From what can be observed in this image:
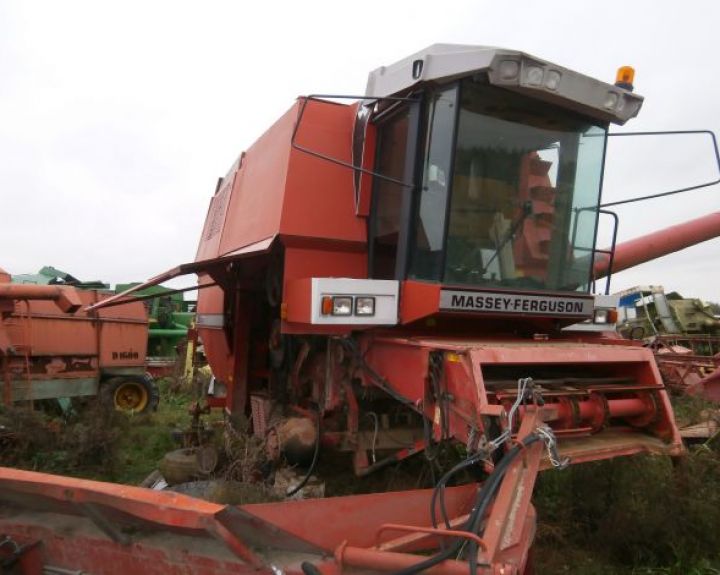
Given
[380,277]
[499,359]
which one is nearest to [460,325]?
[380,277]

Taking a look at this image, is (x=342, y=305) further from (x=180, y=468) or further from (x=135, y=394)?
(x=135, y=394)

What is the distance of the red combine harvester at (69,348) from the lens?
5952 millimetres

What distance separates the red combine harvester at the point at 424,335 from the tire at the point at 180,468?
0.59m

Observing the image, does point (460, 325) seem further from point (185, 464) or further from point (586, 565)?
point (185, 464)

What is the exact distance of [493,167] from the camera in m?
3.37

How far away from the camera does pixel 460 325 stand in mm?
3721

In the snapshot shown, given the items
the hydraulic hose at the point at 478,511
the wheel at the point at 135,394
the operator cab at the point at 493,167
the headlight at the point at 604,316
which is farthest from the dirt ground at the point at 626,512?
the wheel at the point at 135,394

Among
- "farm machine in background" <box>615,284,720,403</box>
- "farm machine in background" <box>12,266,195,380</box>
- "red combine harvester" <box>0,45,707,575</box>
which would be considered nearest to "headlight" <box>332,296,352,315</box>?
"red combine harvester" <box>0,45,707,575</box>

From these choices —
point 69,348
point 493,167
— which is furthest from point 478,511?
point 69,348

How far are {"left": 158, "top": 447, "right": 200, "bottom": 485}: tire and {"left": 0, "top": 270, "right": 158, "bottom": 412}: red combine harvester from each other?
5.88ft

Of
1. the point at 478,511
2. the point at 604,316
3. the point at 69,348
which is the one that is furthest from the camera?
the point at 69,348

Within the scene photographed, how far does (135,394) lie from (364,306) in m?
6.59

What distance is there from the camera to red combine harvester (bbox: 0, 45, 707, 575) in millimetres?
2049

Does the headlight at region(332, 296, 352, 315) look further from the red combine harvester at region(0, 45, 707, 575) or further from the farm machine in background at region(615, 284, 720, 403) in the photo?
the farm machine in background at region(615, 284, 720, 403)
